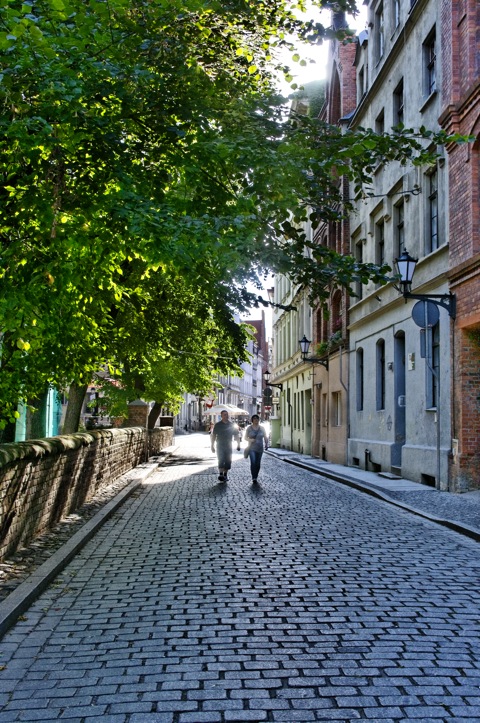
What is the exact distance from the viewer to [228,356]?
25.4 m

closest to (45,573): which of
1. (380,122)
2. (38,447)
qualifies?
(38,447)

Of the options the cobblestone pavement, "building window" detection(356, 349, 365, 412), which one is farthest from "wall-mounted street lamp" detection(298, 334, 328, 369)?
the cobblestone pavement

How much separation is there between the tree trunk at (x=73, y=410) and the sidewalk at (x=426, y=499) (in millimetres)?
6703

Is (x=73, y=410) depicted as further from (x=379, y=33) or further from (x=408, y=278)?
(x=379, y=33)

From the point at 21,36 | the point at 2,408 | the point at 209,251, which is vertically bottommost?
the point at 2,408

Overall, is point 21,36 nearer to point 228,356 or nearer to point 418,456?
point 418,456

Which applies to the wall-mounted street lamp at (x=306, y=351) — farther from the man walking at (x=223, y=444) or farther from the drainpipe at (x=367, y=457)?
the man walking at (x=223, y=444)

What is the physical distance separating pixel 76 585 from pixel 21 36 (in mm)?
4958

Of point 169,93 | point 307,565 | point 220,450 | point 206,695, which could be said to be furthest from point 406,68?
point 206,695

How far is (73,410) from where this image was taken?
1817 centimetres

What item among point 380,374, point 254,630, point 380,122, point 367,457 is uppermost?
point 380,122

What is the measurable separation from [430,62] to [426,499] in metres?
10.5

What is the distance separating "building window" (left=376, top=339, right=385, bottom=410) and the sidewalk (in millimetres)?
2750

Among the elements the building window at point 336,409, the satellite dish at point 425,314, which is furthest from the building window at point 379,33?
the building window at point 336,409
